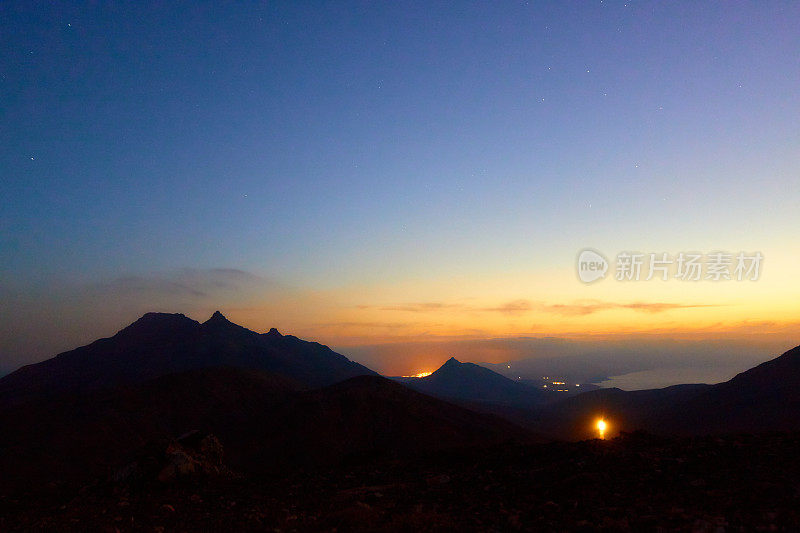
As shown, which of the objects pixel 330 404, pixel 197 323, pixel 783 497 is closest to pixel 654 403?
pixel 330 404

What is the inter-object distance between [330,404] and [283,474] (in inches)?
2123

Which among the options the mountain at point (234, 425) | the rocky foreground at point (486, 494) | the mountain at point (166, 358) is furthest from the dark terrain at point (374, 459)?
the mountain at point (166, 358)

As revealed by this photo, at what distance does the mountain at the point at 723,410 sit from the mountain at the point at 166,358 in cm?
7124

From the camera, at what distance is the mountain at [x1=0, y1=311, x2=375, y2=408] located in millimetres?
120500

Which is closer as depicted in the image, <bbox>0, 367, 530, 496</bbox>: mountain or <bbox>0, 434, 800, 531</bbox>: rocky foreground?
<bbox>0, 434, 800, 531</bbox>: rocky foreground

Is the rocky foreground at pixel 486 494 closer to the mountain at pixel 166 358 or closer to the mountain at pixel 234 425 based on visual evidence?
the mountain at pixel 234 425

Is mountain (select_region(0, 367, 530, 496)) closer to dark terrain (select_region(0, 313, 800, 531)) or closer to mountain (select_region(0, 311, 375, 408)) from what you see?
dark terrain (select_region(0, 313, 800, 531))

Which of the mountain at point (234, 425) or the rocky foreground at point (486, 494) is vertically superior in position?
the rocky foreground at point (486, 494)

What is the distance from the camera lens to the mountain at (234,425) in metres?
50.0

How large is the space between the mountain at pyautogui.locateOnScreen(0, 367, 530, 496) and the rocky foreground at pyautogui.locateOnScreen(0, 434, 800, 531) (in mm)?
31600

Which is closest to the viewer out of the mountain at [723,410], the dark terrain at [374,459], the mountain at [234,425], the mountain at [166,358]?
the dark terrain at [374,459]

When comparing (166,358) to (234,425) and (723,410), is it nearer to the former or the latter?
(234,425)

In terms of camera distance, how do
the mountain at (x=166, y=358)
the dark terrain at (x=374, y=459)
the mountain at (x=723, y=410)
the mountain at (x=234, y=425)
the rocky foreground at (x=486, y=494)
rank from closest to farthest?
the rocky foreground at (x=486, y=494), the dark terrain at (x=374, y=459), the mountain at (x=234, y=425), the mountain at (x=723, y=410), the mountain at (x=166, y=358)

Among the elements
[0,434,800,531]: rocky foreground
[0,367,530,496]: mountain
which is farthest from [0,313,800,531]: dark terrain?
[0,367,530,496]: mountain
